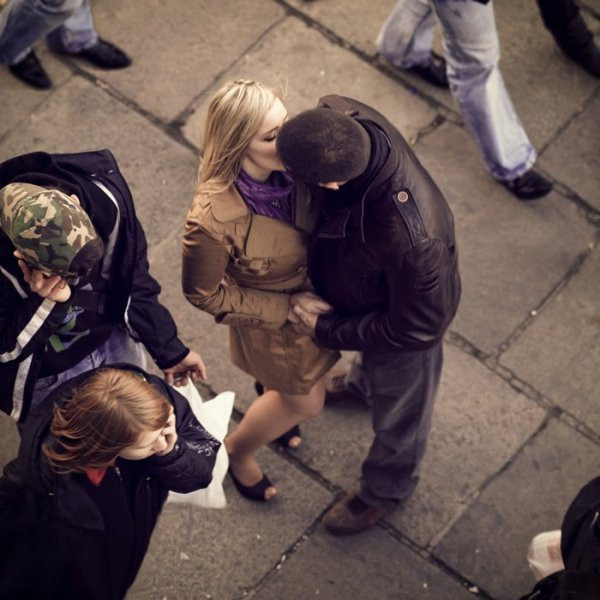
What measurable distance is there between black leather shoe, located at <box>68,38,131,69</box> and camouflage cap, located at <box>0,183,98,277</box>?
266cm

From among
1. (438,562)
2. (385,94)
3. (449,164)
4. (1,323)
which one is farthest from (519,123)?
(1,323)

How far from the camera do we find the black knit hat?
2775 millimetres

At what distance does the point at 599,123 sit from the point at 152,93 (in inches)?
101

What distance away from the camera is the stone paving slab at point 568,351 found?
4.63 metres

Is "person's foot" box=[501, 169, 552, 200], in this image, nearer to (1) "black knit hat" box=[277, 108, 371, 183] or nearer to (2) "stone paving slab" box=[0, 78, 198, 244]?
(2) "stone paving slab" box=[0, 78, 198, 244]

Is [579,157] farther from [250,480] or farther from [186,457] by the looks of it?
[186,457]

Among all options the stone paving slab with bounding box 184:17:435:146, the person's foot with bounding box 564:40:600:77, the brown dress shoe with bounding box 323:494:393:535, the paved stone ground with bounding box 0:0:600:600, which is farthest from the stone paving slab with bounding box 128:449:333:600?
the person's foot with bounding box 564:40:600:77

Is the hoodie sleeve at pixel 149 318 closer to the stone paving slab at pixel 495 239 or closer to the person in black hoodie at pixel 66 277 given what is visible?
the person in black hoodie at pixel 66 277

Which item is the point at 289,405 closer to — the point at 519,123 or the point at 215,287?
the point at 215,287

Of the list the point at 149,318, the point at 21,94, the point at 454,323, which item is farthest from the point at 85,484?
the point at 21,94

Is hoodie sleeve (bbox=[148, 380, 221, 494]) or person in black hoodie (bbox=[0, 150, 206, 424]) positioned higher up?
person in black hoodie (bbox=[0, 150, 206, 424])

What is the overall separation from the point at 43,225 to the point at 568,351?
2964 mm

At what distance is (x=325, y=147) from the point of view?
277 centimetres

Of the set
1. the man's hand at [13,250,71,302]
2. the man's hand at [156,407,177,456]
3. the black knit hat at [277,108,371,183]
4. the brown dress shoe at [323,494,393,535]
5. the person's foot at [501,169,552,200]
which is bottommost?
the brown dress shoe at [323,494,393,535]
